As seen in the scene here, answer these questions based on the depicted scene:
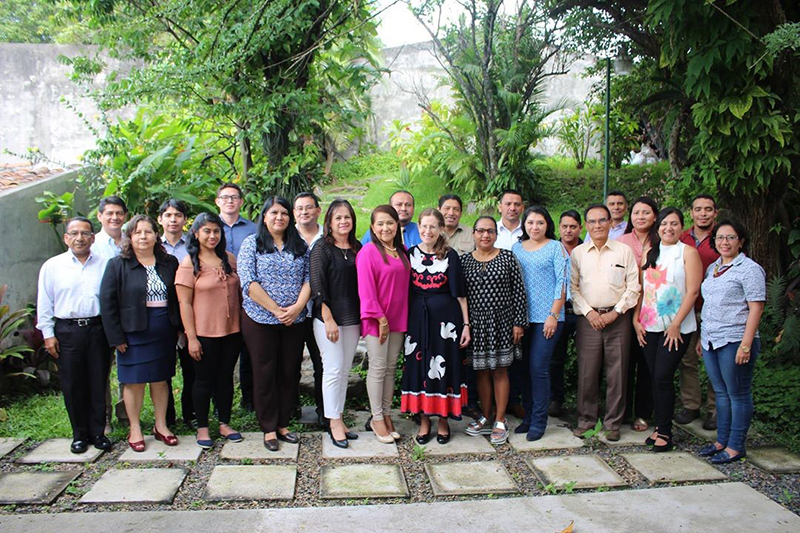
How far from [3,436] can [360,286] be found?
263 cm

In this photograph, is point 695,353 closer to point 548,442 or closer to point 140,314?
point 548,442

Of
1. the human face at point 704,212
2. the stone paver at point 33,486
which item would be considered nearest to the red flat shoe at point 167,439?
the stone paver at point 33,486

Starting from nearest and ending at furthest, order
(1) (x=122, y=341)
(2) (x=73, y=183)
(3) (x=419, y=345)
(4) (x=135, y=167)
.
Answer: (1) (x=122, y=341)
(3) (x=419, y=345)
(4) (x=135, y=167)
(2) (x=73, y=183)

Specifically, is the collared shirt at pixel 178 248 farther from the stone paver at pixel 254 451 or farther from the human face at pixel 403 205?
the human face at pixel 403 205

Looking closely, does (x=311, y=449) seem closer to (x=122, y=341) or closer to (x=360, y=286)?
(x=360, y=286)

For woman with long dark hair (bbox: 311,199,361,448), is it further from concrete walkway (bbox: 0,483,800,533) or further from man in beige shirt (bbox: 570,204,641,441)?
man in beige shirt (bbox: 570,204,641,441)

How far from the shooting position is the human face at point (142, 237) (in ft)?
12.7

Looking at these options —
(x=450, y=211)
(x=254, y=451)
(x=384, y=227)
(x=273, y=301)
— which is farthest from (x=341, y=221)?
(x=254, y=451)

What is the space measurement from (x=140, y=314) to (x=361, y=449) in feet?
5.17

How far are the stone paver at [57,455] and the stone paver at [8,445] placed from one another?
14 cm

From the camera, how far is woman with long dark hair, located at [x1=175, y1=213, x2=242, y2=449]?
391cm

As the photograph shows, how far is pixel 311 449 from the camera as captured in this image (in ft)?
13.2

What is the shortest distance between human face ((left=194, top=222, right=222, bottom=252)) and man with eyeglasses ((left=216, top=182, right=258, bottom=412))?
0.48 metres

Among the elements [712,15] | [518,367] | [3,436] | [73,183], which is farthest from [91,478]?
[712,15]
